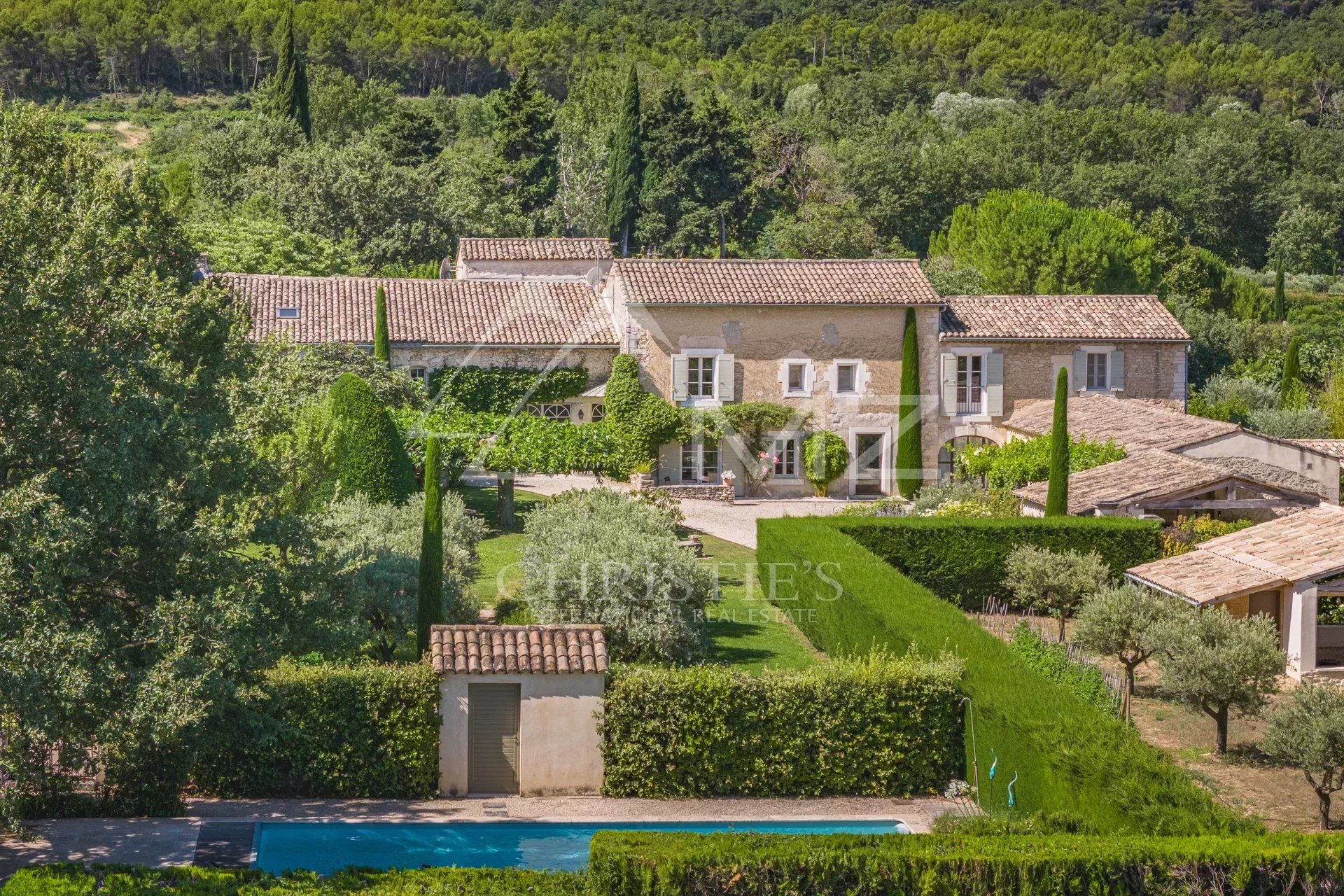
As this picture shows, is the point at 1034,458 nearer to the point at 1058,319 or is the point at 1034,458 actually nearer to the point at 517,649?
the point at 1058,319

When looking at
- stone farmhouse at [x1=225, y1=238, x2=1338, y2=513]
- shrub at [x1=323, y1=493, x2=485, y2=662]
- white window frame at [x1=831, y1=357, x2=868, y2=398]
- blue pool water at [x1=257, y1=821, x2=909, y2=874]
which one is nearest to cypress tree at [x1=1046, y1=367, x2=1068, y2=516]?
→ stone farmhouse at [x1=225, y1=238, x2=1338, y2=513]

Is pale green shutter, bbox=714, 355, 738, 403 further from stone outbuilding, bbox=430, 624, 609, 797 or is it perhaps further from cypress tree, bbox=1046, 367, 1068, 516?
stone outbuilding, bbox=430, 624, 609, 797

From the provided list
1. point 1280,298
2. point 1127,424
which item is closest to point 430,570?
point 1127,424

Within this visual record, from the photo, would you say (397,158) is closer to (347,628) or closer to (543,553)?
(543,553)

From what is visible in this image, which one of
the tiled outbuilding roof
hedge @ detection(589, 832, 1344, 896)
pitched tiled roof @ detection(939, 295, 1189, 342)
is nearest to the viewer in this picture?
hedge @ detection(589, 832, 1344, 896)

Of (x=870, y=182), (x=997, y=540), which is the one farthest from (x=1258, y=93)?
(x=997, y=540)

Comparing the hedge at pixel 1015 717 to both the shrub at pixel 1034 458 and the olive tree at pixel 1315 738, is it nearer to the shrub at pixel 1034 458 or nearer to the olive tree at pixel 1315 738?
the olive tree at pixel 1315 738

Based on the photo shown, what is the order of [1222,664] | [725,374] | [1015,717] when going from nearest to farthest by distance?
[1015,717] < [1222,664] < [725,374]
